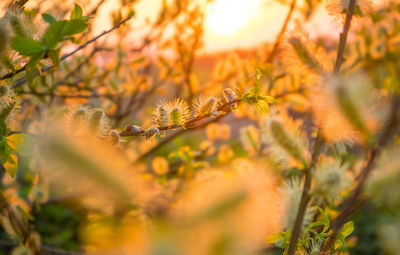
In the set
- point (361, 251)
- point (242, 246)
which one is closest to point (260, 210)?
point (242, 246)

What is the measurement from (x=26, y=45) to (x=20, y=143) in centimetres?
19

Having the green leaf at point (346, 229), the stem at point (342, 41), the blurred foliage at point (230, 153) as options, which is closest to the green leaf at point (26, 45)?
the blurred foliage at point (230, 153)

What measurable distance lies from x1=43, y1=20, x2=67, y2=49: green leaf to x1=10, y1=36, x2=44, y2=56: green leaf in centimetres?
1

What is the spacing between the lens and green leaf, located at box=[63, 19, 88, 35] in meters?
0.61

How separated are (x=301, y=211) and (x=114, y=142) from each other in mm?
316

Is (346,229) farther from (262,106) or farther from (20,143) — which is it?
(20,143)

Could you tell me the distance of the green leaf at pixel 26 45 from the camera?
0.57 meters

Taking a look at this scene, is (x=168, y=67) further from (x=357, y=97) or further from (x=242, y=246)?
(x=242, y=246)

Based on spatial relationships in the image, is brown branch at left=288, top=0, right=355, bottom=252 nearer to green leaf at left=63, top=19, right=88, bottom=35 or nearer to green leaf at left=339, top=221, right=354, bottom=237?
green leaf at left=339, top=221, right=354, bottom=237

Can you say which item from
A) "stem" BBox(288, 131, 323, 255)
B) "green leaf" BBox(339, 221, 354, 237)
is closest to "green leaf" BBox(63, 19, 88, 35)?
"stem" BBox(288, 131, 323, 255)

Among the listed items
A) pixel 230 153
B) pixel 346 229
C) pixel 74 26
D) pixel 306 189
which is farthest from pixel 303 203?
pixel 230 153

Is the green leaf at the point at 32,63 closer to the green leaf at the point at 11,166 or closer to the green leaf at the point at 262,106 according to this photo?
the green leaf at the point at 11,166

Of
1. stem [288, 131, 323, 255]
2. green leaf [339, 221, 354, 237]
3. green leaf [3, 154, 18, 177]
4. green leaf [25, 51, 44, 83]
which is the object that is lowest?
green leaf [339, 221, 354, 237]

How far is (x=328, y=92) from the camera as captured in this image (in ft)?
1.68
